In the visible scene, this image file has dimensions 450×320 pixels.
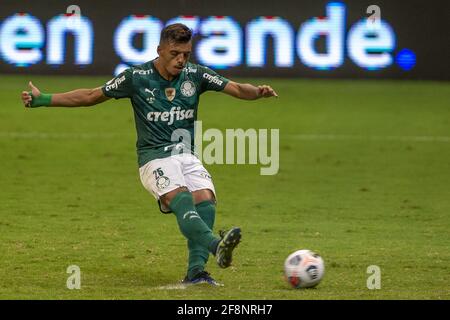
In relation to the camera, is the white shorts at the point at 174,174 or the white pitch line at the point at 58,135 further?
the white pitch line at the point at 58,135

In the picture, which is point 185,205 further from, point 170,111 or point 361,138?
point 361,138

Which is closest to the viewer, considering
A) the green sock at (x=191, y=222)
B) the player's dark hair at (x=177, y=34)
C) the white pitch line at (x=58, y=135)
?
the green sock at (x=191, y=222)

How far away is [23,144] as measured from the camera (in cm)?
1762

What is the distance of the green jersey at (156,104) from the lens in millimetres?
8398

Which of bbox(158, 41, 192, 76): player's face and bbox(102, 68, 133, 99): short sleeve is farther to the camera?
bbox(102, 68, 133, 99): short sleeve

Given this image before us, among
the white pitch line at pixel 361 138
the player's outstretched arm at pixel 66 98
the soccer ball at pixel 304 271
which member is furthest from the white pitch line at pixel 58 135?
the soccer ball at pixel 304 271

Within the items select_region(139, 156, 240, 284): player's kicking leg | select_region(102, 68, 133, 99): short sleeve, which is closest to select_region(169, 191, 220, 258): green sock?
select_region(139, 156, 240, 284): player's kicking leg

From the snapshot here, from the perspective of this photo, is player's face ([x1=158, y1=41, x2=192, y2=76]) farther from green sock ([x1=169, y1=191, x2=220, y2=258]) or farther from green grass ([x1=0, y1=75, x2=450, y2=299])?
green grass ([x1=0, y1=75, x2=450, y2=299])

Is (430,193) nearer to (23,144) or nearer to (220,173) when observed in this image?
(220,173)

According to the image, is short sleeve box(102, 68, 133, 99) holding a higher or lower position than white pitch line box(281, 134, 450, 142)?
lower

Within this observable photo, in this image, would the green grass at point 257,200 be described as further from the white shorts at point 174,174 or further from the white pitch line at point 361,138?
the white shorts at point 174,174

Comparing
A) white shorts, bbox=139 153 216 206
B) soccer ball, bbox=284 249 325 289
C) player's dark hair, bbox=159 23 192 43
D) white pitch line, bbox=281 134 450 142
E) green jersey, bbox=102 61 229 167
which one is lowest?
soccer ball, bbox=284 249 325 289

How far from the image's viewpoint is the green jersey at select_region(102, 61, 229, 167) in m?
8.40

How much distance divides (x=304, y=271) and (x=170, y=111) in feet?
5.33
